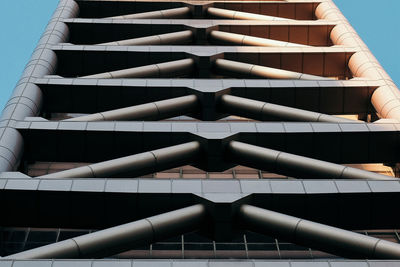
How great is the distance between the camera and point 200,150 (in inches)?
1008

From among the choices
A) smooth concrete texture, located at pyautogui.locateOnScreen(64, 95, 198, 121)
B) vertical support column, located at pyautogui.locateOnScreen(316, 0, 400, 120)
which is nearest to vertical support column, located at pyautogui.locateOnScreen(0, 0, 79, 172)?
smooth concrete texture, located at pyautogui.locateOnScreen(64, 95, 198, 121)

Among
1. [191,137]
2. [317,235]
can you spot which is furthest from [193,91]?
[317,235]

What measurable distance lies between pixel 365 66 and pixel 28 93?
1400 centimetres

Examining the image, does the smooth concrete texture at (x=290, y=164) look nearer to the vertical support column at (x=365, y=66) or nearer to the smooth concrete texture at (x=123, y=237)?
the smooth concrete texture at (x=123, y=237)

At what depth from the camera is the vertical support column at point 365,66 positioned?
28.0 meters

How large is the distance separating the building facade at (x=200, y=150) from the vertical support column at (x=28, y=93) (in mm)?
89

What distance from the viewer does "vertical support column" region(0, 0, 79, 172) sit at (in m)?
24.4

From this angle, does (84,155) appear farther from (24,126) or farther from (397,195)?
(397,195)

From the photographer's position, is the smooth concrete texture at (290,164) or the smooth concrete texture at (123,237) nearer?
the smooth concrete texture at (123,237)

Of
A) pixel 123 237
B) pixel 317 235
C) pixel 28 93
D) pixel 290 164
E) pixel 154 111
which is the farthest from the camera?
pixel 28 93
